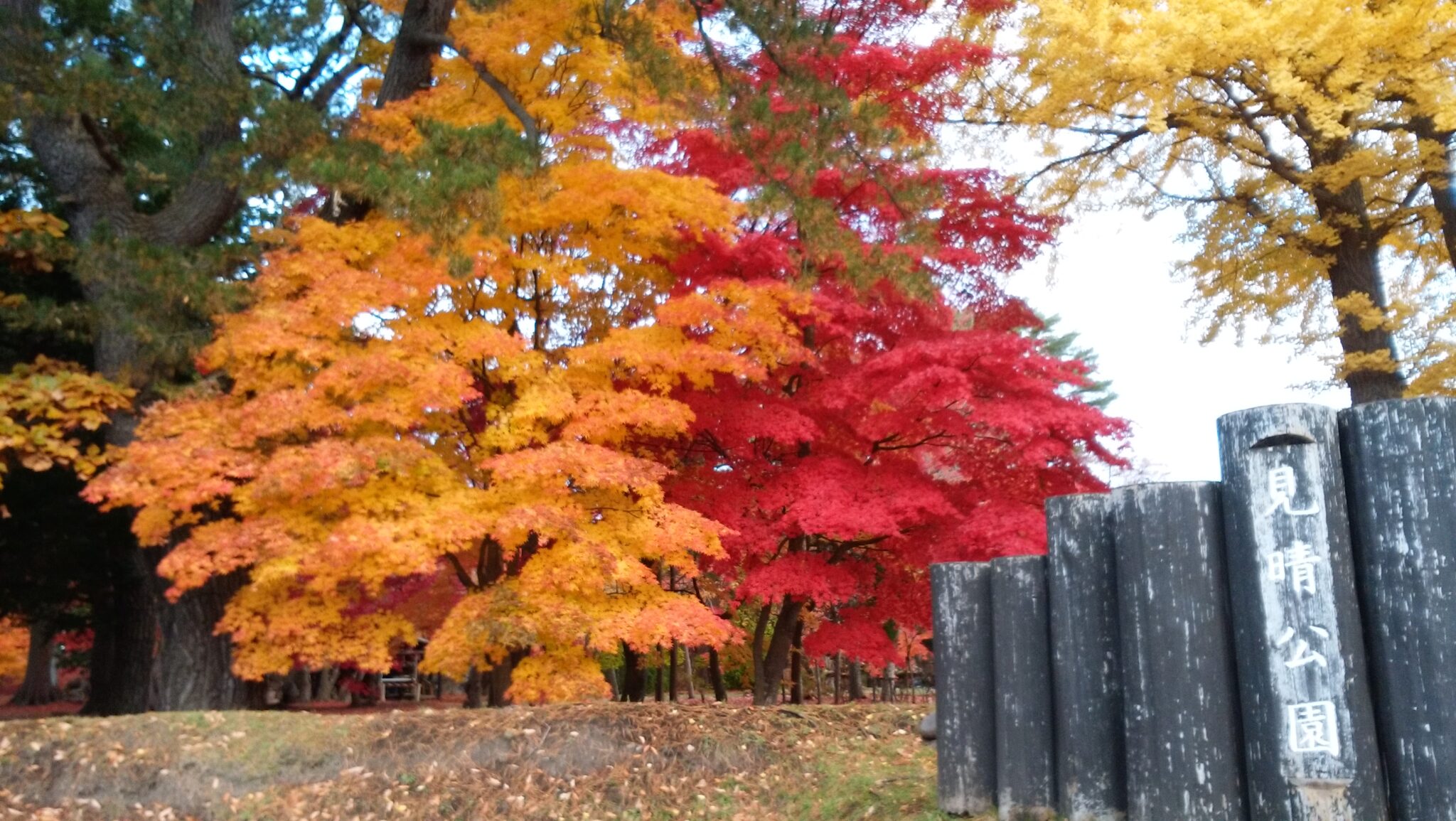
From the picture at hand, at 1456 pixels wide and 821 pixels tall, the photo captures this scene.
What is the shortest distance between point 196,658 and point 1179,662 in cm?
903

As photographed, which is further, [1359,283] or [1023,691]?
[1359,283]

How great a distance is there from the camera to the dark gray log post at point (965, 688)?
4.69 m

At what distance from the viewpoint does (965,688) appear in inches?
190

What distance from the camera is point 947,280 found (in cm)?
1055

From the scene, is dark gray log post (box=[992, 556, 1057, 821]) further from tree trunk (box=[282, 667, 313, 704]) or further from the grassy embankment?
tree trunk (box=[282, 667, 313, 704])

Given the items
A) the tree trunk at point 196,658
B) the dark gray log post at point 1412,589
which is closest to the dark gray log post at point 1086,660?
the dark gray log post at point 1412,589

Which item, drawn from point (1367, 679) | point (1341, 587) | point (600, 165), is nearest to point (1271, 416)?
point (1341, 587)

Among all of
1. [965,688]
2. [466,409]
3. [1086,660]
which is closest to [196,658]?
[466,409]

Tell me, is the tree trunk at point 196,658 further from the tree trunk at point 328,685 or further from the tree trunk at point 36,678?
the tree trunk at point 328,685

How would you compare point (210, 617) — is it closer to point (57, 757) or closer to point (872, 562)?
point (57, 757)

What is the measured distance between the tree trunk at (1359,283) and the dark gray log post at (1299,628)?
8.34m

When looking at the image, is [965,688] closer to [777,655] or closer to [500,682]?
[500,682]

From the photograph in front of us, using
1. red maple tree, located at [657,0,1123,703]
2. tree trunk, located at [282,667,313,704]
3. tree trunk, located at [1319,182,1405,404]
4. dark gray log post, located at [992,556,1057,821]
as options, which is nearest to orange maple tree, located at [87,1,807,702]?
red maple tree, located at [657,0,1123,703]

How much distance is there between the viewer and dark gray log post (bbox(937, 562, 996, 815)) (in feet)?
15.4
